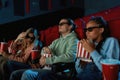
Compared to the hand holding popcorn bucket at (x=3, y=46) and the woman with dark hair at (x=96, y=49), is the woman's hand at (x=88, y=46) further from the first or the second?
the hand holding popcorn bucket at (x=3, y=46)

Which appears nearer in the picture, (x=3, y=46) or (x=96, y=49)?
(x=96, y=49)

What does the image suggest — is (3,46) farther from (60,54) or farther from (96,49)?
(96,49)

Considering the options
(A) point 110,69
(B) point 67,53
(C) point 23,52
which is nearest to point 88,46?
(A) point 110,69

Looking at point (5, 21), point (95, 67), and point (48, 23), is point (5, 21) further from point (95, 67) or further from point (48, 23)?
point (95, 67)

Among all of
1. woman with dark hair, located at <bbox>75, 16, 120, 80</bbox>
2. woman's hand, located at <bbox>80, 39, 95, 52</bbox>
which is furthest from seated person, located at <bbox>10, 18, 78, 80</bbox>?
woman's hand, located at <bbox>80, 39, 95, 52</bbox>

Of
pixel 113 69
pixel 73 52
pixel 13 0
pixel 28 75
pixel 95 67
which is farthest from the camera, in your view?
pixel 13 0

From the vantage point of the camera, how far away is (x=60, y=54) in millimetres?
2195

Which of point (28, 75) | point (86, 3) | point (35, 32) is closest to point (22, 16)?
point (86, 3)

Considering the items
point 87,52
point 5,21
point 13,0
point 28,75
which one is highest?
point 13,0

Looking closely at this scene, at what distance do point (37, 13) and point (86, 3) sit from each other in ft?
2.68

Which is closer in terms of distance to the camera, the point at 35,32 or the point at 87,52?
the point at 87,52

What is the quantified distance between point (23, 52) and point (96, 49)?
0.91m

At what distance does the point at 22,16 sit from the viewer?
4527 mm

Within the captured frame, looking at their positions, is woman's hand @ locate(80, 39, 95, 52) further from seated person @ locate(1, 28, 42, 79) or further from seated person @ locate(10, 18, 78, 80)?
seated person @ locate(1, 28, 42, 79)
